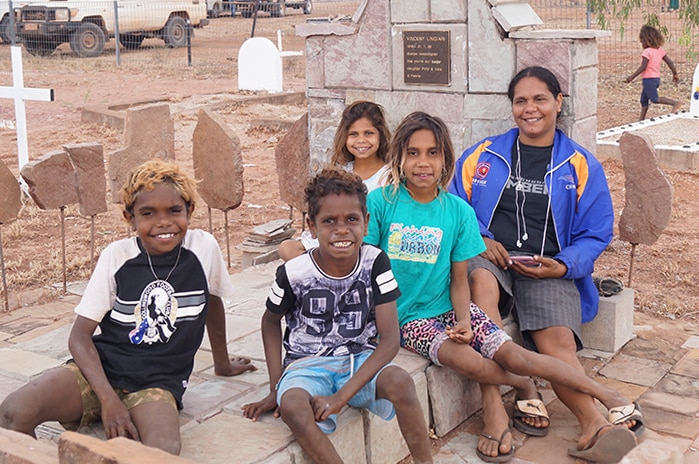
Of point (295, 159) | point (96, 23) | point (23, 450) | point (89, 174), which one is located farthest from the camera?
point (96, 23)

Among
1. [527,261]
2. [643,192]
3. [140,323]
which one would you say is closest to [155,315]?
[140,323]

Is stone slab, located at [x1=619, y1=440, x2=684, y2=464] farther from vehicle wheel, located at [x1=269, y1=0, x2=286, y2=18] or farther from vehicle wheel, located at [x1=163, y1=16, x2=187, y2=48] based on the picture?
vehicle wheel, located at [x1=269, y1=0, x2=286, y2=18]

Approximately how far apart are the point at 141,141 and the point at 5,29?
16.2 m

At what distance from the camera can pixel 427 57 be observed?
16.8 feet

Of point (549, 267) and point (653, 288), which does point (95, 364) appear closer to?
point (549, 267)

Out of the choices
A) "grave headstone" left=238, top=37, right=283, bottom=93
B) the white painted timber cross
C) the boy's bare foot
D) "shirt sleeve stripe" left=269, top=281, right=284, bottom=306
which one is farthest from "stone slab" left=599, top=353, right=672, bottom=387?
"grave headstone" left=238, top=37, right=283, bottom=93

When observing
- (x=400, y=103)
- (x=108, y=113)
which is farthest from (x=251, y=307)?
(x=108, y=113)

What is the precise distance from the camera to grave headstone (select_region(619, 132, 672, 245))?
15.4 feet

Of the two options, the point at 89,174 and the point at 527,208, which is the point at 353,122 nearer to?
the point at 527,208

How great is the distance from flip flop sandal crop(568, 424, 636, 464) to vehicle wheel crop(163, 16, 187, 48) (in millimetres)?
19507

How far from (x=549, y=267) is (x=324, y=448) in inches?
60.5

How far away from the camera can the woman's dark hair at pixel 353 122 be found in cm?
423

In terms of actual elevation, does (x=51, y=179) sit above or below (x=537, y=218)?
above

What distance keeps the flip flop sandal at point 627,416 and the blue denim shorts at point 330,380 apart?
2.94 feet
